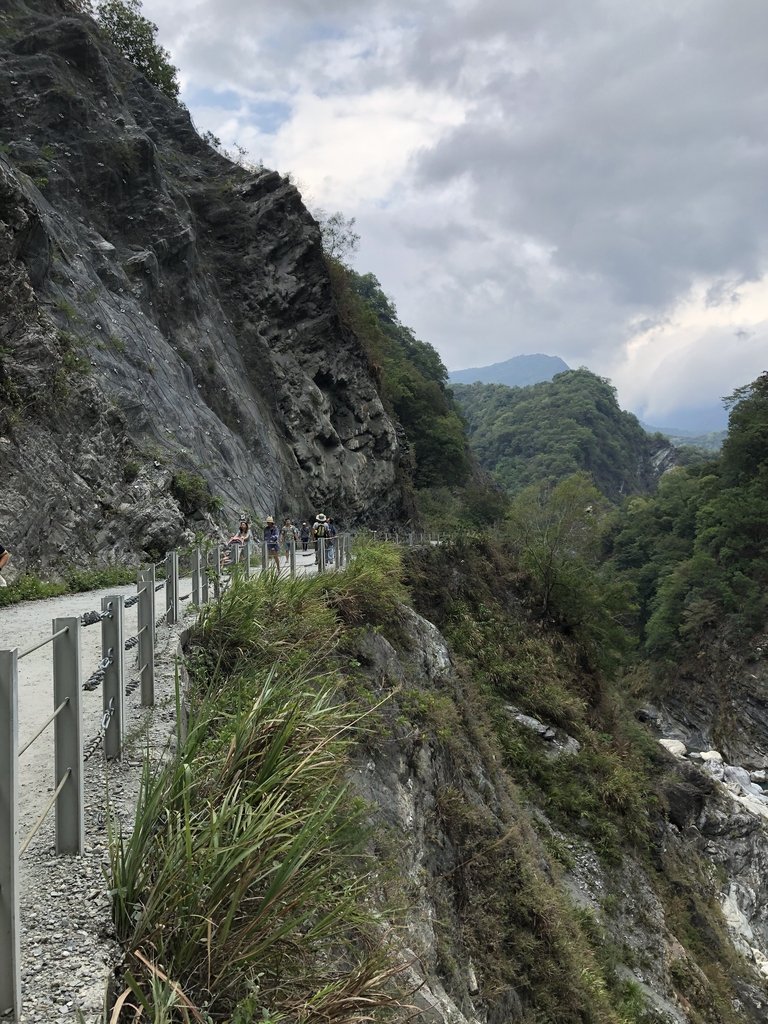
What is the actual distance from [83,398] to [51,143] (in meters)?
14.6

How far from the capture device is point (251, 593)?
7.82 meters

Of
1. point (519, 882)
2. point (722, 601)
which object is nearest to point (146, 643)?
point (519, 882)

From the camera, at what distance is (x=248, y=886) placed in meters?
2.96

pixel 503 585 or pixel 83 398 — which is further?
pixel 503 585

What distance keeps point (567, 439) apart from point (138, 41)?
99959mm

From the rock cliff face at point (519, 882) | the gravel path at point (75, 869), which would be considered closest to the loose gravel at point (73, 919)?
the gravel path at point (75, 869)

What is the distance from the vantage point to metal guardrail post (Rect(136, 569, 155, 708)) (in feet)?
18.7

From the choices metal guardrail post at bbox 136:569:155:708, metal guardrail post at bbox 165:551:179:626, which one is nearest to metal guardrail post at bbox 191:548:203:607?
metal guardrail post at bbox 165:551:179:626

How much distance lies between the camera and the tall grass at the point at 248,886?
281 cm

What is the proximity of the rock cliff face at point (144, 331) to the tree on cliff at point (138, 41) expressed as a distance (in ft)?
19.6

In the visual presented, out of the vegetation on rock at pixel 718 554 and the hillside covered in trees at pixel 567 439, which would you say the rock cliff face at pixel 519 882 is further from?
the hillside covered in trees at pixel 567 439

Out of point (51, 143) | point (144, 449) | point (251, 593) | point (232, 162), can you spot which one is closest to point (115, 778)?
point (251, 593)

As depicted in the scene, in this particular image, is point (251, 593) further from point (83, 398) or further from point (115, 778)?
point (83, 398)

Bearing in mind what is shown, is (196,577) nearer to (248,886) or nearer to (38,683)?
(38,683)
